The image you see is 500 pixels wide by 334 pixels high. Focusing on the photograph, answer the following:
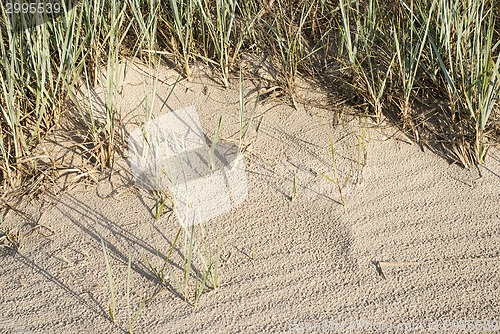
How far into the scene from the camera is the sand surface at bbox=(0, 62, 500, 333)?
5.75 ft

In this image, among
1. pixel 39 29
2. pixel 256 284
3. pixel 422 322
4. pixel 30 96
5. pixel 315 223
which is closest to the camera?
pixel 422 322

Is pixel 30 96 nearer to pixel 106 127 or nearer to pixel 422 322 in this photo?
pixel 106 127

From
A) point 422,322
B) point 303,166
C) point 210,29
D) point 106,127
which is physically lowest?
point 422,322

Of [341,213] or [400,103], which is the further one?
[400,103]

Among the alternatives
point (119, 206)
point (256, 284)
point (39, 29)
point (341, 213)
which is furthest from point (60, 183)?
point (341, 213)

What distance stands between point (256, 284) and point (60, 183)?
0.71 m

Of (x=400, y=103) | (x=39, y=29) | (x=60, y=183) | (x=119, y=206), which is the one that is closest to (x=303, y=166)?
(x=400, y=103)

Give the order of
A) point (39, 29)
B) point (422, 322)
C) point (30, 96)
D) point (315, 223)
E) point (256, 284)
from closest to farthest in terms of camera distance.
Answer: point (422, 322)
point (256, 284)
point (315, 223)
point (39, 29)
point (30, 96)

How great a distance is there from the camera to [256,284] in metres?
1.83

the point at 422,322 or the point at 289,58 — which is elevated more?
the point at 289,58

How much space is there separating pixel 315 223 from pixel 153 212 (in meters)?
0.47

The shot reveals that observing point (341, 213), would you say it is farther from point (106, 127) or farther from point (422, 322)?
point (106, 127)

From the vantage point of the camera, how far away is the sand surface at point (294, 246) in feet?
5.75

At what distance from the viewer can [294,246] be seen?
1931mm
